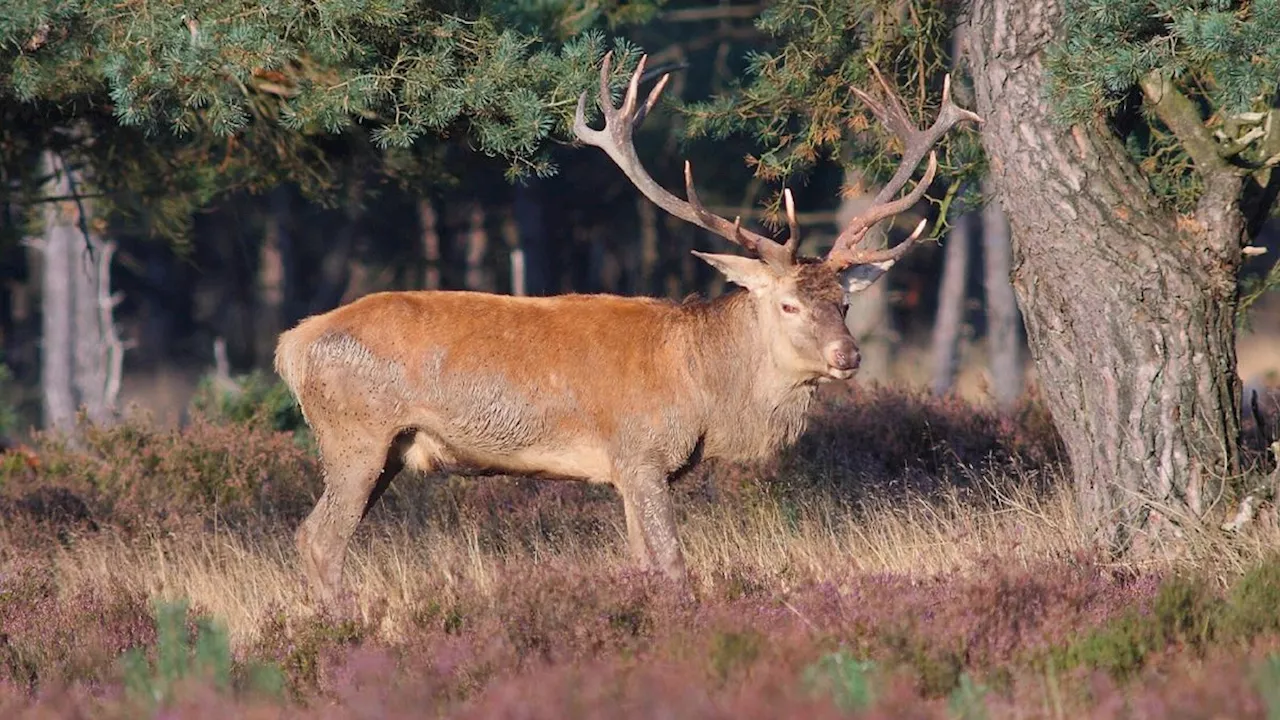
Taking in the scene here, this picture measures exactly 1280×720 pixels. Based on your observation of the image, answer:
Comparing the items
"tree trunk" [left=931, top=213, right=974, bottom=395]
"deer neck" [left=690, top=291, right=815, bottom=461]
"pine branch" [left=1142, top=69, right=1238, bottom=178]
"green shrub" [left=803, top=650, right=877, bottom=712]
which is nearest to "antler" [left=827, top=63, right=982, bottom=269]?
"deer neck" [left=690, top=291, right=815, bottom=461]

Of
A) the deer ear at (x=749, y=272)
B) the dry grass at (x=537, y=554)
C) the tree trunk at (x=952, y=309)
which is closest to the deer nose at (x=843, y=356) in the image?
the deer ear at (x=749, y=272)

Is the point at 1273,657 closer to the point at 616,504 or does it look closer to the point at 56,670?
the point at 56,670

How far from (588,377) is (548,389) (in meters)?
0.19

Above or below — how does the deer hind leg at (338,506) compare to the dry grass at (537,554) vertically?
above

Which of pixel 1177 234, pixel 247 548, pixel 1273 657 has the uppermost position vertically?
pixel 1177 234

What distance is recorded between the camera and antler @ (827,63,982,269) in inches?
292

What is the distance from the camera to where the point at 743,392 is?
25.0ft

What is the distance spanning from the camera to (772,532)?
26.8 feet

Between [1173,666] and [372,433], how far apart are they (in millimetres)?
3687

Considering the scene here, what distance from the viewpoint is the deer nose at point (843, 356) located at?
699 cm

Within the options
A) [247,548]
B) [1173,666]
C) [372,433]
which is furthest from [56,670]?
[1173,666]

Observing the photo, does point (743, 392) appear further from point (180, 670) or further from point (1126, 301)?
point (180, 670)

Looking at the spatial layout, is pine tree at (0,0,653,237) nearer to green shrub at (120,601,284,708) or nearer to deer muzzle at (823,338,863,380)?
deer muzzle at (823,338,863,380)

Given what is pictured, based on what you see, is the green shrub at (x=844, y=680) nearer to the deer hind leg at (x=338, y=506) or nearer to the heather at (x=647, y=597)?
Result: the heather at (x=647, y=597)
